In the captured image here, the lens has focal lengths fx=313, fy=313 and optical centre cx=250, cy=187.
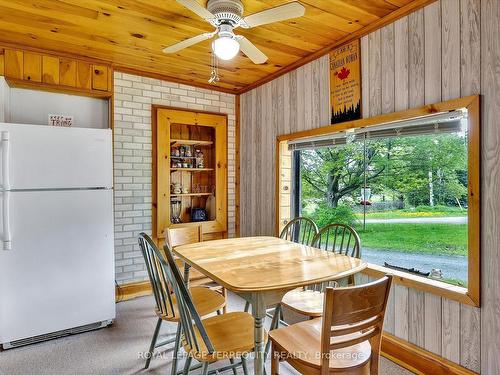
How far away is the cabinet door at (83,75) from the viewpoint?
300cm

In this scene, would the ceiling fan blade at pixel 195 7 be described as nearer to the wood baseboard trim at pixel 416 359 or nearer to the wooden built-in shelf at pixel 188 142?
the wooden built-in shelf at pixel 188 142

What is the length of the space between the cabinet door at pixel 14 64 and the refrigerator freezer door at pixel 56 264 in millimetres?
1090

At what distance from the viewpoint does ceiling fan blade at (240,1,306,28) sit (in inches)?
65.1

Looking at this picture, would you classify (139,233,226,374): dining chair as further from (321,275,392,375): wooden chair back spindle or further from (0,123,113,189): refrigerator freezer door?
(0,123,113,189): refrigerator freezer door

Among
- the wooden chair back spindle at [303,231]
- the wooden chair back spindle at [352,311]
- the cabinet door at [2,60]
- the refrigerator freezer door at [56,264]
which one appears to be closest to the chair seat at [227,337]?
the wooden chair back spindle at [352,311]

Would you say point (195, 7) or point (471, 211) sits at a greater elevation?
point (195, 7)

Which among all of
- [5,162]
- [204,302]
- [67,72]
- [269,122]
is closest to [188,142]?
[269,122]

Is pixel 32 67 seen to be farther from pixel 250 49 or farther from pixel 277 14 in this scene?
pixel 277 14

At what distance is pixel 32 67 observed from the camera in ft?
9.19

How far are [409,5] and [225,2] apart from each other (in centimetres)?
126

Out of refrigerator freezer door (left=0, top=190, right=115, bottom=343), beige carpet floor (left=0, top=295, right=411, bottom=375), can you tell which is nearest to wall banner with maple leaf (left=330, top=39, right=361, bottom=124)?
beige carpet floor (left=0, top=295, right=411, bottom=375)

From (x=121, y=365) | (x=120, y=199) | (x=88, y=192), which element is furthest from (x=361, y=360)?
(x=120, y=199)

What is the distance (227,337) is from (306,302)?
2.35 feet

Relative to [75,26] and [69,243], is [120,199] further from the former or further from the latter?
[75,26]
